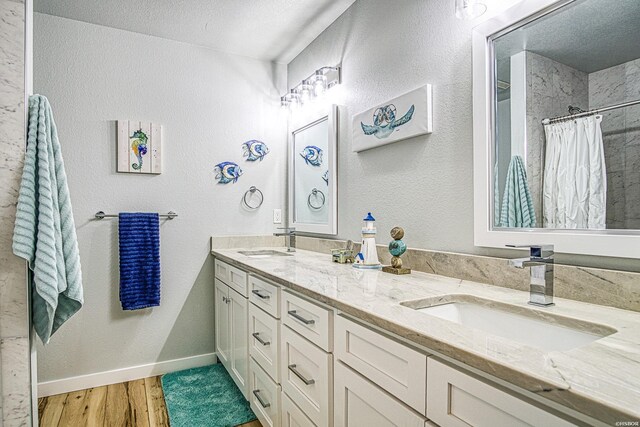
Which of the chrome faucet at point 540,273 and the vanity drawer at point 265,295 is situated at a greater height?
the chrome faucet at point 540,273

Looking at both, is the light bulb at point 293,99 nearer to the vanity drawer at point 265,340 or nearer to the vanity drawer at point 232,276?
the vanity drawer at point 232,276

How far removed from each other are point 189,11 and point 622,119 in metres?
2.30

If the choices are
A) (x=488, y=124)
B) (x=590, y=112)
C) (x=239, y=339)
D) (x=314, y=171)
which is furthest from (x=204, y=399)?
(x=590, y=112)

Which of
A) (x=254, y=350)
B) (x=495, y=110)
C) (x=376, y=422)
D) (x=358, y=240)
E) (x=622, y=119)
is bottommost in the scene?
(x=254, y=350)

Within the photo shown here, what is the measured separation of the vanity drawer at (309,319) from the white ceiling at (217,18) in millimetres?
1766

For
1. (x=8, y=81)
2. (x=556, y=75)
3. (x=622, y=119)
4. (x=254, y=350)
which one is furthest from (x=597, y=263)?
(x=8, y=81)

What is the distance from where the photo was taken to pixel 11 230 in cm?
133

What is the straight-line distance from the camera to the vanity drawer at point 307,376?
1.19 m

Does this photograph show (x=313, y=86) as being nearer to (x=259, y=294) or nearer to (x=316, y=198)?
(x=316, y=198)

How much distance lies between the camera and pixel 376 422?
3.14 ft

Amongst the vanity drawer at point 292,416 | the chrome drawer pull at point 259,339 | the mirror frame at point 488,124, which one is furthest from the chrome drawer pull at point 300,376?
the mirror frame at point 488,124

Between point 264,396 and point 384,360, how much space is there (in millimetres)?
1046

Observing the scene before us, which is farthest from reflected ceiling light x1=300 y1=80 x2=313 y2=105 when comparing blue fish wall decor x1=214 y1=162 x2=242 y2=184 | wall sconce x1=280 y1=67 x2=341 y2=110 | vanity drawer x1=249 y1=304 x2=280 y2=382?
vanity drawer x1=249 y1=304 x2=280 y2=382

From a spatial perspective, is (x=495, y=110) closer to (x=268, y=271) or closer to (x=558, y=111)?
(x=558, y=111)
